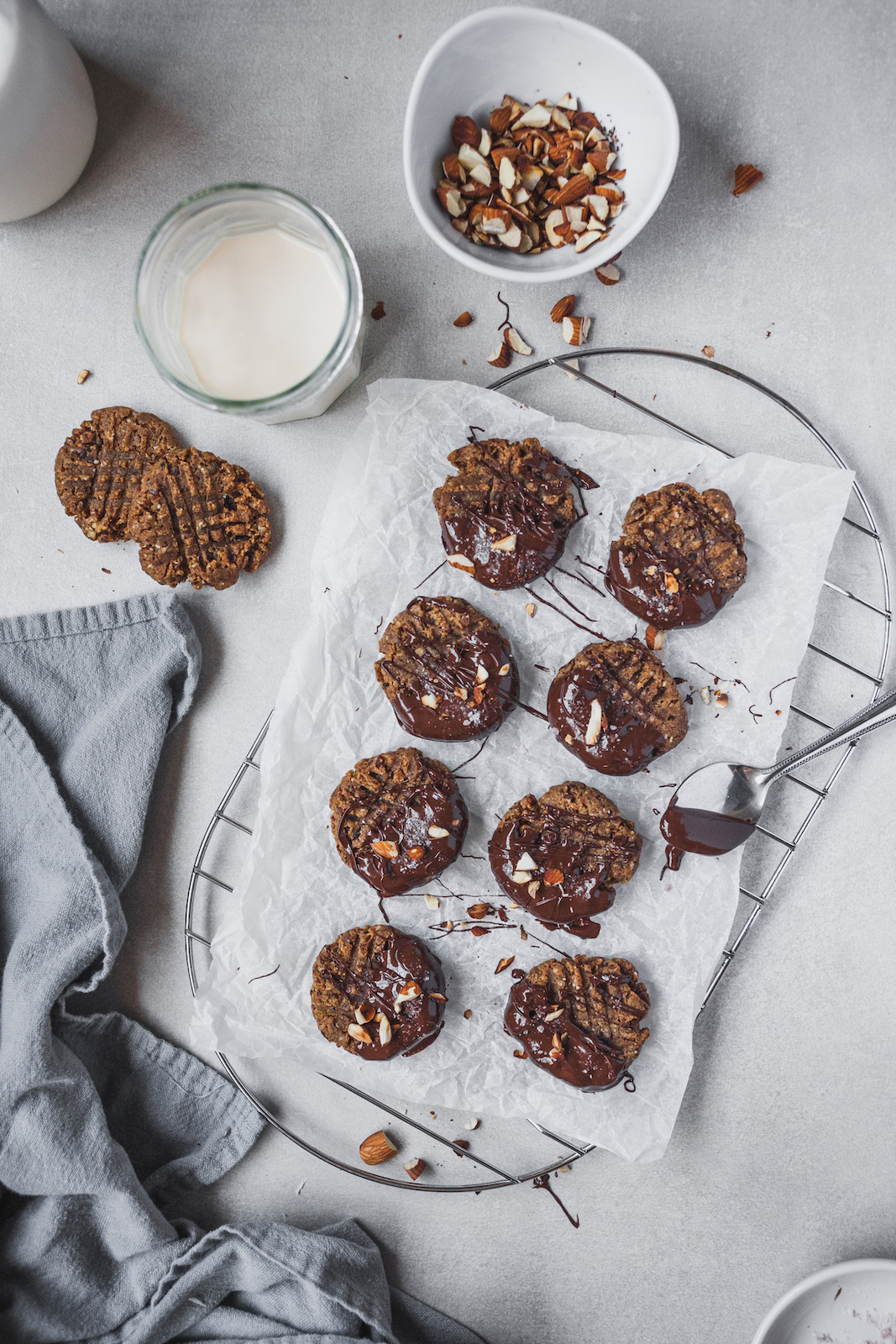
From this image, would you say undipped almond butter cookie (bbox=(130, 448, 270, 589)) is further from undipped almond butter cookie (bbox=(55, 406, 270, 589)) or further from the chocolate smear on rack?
the chocolate smear on rack

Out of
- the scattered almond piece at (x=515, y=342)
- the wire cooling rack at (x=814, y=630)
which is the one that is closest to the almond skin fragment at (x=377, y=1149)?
the wire cooling rack at (x=814, y=630)

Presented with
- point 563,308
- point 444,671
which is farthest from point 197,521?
point 563,308

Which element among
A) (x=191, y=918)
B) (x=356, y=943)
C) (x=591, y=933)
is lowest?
(x=191, y=918)

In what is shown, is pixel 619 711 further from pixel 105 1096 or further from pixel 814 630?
pixel 105 1096

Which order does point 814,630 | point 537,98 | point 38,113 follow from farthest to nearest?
point 814,630 → point 537,98 → point 38,113

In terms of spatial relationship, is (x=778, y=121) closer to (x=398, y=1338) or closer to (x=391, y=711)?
(x=391, y=711)

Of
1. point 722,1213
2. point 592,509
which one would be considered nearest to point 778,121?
point 592,509

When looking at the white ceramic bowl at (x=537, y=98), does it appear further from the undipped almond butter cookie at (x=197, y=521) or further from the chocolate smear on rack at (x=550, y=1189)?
the chocolate smear on rack at (x=550, y=1189)
